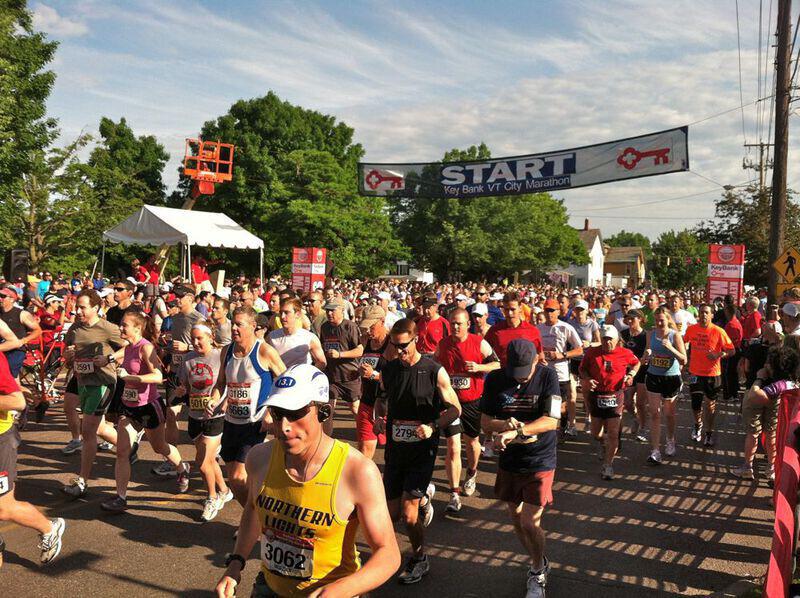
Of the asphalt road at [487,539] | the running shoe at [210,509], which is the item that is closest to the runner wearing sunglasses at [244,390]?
the running shoe at [210,509]

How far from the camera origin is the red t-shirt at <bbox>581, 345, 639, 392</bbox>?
25.1ft

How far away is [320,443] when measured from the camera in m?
2.49

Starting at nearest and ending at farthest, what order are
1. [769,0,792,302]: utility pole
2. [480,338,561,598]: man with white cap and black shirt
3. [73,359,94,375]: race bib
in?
[480,338,561,598]: man with white cap and black shirt, [73,359,94,375]: race bib, [769,0,792,302]: utility pole

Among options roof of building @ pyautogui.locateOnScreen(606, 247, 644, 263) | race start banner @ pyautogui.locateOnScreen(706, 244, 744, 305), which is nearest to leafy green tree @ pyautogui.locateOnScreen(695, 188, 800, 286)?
race start banner @ pyautogui.locateOnScreen(706, 244, 744, 305)

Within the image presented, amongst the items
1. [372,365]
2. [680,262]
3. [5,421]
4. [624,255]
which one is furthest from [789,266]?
[624,255]

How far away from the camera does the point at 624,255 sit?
124 metres

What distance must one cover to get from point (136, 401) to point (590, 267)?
323 ft

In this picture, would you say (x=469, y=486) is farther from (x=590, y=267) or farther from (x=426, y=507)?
(x=590, y=267)

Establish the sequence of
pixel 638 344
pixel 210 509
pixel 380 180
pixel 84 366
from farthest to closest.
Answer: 1. pixel 380 180
2. pixel 638 344
3. pixel 84 366
4. pixel 210 509

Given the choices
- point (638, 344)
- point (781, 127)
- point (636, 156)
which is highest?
point (781, 127)

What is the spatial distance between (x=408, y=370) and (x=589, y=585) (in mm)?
2112

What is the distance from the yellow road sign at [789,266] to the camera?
44.8 ft

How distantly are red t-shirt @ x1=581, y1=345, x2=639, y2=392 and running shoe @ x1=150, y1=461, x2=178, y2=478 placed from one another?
5014 millimetres

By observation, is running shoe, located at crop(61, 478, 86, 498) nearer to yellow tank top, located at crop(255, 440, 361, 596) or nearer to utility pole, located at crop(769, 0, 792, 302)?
yellow tank top, located at crop(255, 440, 361, 596)
